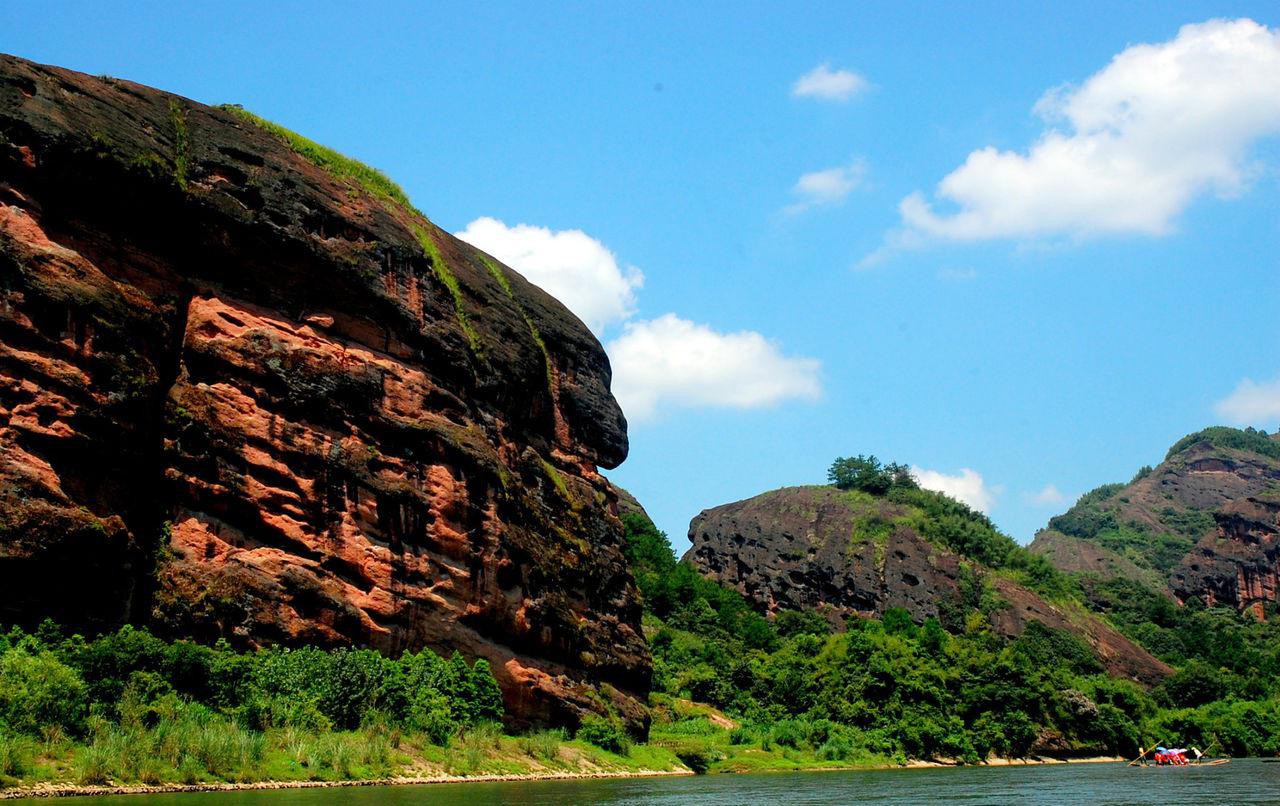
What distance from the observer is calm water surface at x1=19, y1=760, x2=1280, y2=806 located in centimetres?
2620

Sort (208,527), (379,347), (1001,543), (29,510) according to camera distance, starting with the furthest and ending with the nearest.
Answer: (1001,543)
(379,347)
(208,527)
(29,510)

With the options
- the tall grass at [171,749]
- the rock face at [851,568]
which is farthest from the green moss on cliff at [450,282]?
the rock face at [851,568]

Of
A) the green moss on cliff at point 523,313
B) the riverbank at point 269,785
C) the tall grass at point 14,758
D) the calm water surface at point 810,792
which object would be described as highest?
the green moss on cliff at point 523,313

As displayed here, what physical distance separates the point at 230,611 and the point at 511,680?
1160cm

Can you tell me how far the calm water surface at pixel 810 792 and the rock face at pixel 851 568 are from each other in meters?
49.7

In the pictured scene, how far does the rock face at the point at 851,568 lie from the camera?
99.0 meters

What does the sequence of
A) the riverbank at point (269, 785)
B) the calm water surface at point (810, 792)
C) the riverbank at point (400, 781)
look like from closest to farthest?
1. the riverbank at point (269, 785)
2. the riverbank at point (400, 781)
3. the calm water surface at point (810, 792)

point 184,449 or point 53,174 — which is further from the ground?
point 53,174

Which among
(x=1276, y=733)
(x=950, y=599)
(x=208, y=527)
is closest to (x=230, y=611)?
(x=208, y=527)

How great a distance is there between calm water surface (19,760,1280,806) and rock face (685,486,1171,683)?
49.7 m

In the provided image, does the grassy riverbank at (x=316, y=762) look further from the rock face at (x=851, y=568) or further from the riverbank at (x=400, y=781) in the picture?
the rock face at (x=851, y=568)

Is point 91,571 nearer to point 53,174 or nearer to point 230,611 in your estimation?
point 230,611

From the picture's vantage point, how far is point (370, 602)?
39062 millimetres

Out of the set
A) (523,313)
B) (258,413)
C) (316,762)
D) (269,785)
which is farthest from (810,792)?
(523,313)
